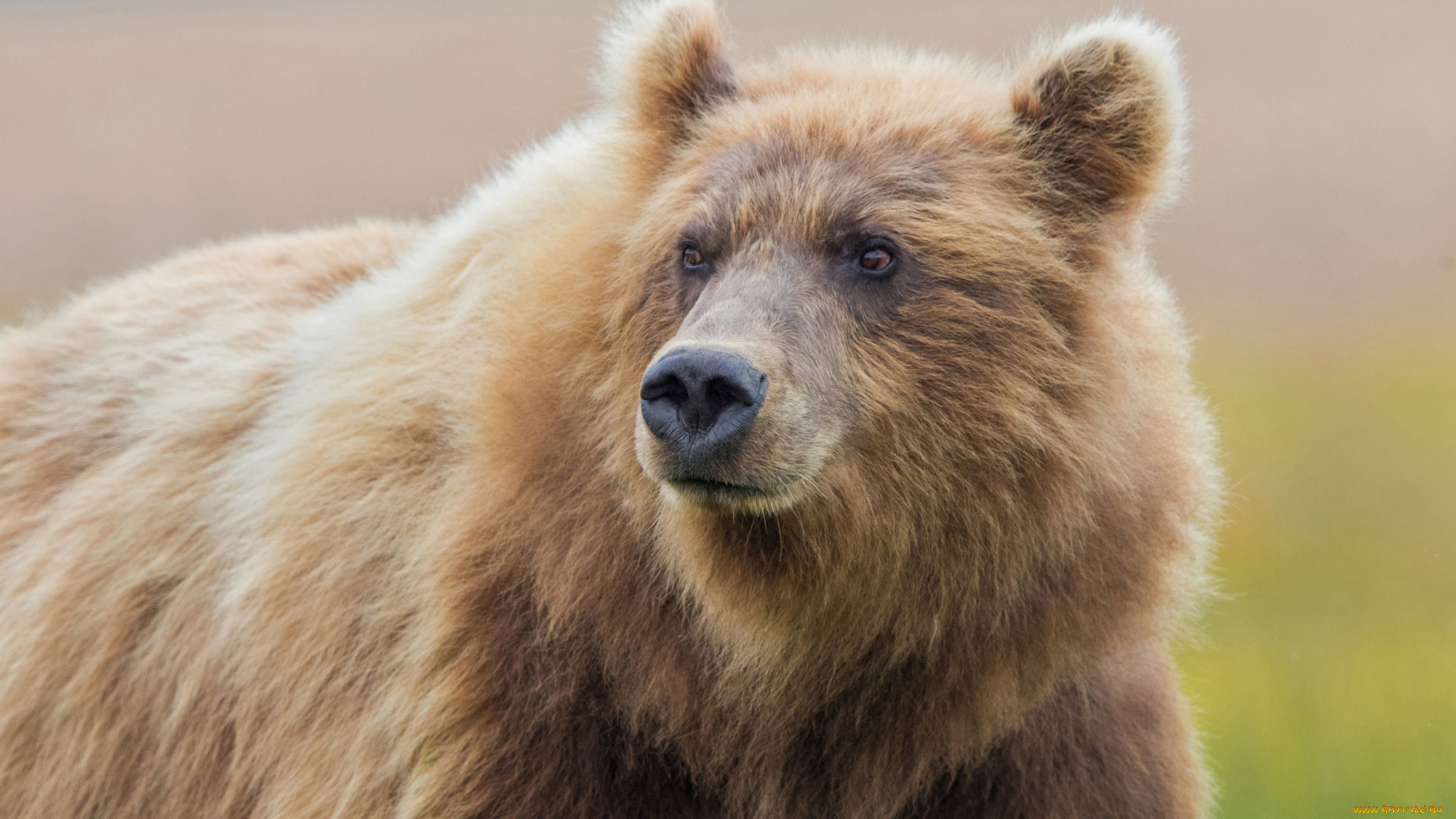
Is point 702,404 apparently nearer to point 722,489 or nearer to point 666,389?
point 666,389

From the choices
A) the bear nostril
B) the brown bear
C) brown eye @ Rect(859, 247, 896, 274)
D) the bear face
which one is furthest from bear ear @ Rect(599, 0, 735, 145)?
the bear nostril

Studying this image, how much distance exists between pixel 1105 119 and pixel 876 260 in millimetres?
794

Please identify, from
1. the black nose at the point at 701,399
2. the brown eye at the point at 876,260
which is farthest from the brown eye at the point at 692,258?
the black nose at the point at 701,399

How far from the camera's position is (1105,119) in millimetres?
4078

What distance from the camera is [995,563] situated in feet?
13.0

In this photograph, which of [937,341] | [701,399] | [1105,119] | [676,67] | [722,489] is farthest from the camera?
[676,67]

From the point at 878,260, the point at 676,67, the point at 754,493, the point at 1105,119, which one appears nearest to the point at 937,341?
the point at 878,260

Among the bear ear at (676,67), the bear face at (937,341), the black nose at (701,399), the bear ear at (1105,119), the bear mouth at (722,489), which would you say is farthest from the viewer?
the bear ear at (676,67)

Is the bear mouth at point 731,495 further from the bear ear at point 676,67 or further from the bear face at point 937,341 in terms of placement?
the bear ear at point 676,67

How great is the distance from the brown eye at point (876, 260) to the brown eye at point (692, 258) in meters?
0.46

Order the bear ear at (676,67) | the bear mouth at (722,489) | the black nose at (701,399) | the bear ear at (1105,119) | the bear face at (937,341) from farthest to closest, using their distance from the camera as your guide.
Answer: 1. the bear ear at (676,67)
2. the bear ear at (1105,119)
3. the bear face at (937,341)
4. the bear mouth at (722,489)
5. the black nose at (701,399)

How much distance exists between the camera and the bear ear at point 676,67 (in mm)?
4516

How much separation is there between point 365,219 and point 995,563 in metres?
3.51

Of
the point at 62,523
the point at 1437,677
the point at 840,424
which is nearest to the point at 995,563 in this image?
the point at 840,424
